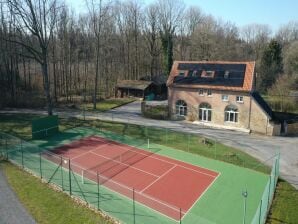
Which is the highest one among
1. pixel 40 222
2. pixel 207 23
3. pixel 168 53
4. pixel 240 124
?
pixel 207 23

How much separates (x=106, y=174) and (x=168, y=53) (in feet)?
134

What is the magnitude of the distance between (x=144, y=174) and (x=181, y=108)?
16.6m

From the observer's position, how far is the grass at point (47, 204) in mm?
14867

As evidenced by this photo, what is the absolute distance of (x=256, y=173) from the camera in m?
21.4

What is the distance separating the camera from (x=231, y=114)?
32625 millimetres

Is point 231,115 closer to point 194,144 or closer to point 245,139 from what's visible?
point 245,139

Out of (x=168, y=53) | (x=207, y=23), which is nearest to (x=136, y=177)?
(x=168, y=53)

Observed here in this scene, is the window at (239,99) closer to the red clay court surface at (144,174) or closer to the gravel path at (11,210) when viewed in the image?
the red clay court surface at (144,174)

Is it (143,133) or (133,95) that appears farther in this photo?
(133,95)

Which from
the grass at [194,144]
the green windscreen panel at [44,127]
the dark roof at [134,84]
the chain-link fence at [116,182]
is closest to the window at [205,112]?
the chain-link fence at [116,182]

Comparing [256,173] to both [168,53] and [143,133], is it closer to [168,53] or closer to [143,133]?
[143,133]

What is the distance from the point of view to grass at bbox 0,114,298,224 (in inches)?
653

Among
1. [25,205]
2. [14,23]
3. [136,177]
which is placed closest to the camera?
[25,205]

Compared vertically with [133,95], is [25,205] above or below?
below
